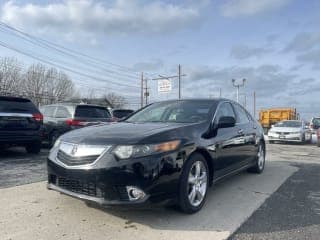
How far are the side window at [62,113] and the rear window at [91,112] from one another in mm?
341

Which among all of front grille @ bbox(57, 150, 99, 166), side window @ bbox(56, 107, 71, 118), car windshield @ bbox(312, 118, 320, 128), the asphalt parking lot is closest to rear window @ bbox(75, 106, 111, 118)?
side window @ bbox(56, 107, 71, 118)

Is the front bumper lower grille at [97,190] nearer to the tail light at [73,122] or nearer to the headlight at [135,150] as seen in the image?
the headlight at [135,150]

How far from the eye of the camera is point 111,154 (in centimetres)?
399

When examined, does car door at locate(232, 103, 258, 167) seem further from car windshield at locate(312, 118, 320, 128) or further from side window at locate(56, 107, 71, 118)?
car windshield at locate(312, 118, 320, 128)

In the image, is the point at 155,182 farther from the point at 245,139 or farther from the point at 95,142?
the point at 245,139

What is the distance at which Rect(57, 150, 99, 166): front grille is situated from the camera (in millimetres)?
4039

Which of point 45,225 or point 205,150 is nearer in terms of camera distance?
point 45,225

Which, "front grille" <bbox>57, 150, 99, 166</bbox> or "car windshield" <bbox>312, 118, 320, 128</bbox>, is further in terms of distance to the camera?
"car windshield" <bbox>312, 118, 320, 128</bbox>

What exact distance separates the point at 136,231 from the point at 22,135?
5889 millimetres

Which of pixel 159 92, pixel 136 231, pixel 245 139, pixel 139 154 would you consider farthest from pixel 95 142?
pixel 159 92

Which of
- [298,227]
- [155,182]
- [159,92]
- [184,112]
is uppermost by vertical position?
[159,92]

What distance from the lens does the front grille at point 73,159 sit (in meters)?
4.04

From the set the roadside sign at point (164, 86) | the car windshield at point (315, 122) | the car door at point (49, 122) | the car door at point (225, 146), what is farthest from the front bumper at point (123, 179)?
the roadside sign at point (164, 86)

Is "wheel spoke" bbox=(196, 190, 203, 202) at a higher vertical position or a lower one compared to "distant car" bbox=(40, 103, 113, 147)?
lower
